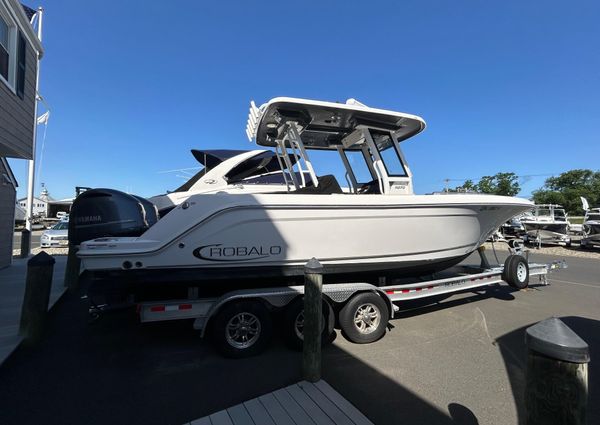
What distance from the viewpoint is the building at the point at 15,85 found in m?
6.84

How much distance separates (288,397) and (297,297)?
1.39 meters

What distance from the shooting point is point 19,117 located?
754cm

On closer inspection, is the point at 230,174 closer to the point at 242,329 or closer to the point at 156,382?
the point at 242,329

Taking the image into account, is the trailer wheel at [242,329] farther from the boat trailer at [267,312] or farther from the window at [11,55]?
the window at [11,55]

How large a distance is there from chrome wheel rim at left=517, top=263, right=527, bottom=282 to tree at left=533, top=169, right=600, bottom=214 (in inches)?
2532

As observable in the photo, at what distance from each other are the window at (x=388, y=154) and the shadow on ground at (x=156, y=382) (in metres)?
2.76

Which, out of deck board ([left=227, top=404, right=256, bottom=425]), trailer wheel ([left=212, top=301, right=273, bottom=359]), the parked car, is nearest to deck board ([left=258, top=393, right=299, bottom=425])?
deck board ([left=227, top=404, right=256, bottom=425])

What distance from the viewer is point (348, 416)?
2.66 metres

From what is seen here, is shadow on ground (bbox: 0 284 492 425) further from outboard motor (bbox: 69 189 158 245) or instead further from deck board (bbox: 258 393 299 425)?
outboard motor (bbox: 69 189 158 245)

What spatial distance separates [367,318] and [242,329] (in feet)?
5.33

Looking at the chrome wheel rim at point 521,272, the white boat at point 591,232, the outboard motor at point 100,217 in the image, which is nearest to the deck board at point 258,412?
the outboard motor at point 100,217

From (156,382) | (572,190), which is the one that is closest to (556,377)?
(156,382)

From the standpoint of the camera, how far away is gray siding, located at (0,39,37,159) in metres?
6.73

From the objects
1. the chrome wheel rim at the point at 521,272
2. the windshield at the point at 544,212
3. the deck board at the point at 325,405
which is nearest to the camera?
the deck board at the point at 325,405
